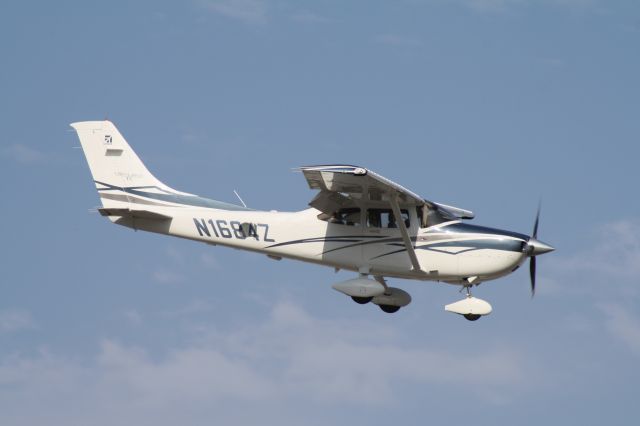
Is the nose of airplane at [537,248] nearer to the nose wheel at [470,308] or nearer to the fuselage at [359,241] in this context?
the fuselage at [359,241]

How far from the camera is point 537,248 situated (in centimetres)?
2081

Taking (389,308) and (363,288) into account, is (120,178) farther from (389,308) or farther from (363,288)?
(389,308)

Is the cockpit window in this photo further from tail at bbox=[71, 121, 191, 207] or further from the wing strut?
tail at bbox=[71, 121, 191, 207]

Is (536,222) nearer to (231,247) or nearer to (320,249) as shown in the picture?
(320,249)

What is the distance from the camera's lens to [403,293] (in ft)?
74.0

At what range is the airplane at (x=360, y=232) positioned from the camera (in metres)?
20.8

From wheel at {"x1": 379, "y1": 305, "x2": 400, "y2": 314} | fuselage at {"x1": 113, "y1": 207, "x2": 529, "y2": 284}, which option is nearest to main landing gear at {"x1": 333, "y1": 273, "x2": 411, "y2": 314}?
fuselage at {"x1": 113, "y1": 207, "x2": 529, "y2": 284}

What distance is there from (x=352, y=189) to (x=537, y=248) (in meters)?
3.84

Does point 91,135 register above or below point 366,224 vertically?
above

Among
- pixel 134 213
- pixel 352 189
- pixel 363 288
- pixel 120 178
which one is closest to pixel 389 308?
pixel 363 288

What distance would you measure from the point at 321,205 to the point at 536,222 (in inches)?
177

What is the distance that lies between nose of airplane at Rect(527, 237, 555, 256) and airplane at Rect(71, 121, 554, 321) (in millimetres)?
25

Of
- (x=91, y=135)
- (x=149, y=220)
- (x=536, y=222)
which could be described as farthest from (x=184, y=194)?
(x=536, y=222)

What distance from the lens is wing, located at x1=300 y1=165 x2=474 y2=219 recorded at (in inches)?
751
